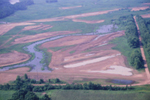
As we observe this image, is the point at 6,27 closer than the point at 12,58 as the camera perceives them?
No

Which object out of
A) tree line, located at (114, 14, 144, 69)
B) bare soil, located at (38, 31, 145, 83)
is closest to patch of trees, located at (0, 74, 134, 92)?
bare soil, located at (38, 31, 145, 83)

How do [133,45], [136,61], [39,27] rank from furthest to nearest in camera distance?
[39,27] < [133,45] < [136,61]

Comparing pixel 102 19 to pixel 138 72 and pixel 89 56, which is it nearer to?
pixel 89 56

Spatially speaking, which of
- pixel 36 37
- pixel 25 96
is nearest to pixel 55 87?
pixel 25 96

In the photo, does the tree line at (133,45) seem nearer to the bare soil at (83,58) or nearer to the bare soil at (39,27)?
the bare soil at (83,58)

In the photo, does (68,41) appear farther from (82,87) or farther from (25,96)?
(25,96)

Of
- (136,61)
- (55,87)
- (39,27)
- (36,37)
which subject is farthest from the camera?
(39,27)

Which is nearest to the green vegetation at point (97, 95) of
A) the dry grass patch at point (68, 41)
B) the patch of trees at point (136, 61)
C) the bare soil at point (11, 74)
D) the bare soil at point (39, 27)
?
the patch of trees at point (136, 61)

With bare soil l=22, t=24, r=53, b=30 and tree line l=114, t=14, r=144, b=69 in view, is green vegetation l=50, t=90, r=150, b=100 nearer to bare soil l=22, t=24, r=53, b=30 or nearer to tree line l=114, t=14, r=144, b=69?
tree line l=114, t=14, r=144, b=69
